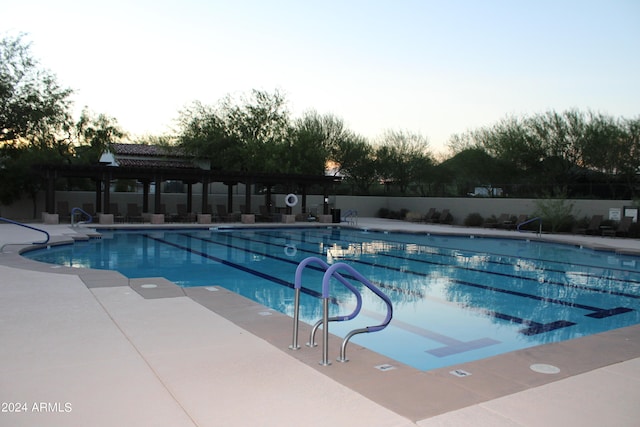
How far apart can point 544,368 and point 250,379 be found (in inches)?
104

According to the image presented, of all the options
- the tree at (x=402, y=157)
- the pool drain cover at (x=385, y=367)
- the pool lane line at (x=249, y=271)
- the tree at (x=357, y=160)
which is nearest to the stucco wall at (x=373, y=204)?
the tree at (x=402, y=157)

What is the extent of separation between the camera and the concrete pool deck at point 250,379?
3.27m

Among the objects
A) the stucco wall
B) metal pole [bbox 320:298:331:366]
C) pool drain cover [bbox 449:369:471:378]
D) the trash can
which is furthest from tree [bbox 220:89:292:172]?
pool drain cover [bbox 449:369:471:378]

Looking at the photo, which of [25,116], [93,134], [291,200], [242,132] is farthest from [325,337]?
[242,132]

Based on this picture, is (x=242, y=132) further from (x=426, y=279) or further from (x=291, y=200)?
(x=426, y=279)

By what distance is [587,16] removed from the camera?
13.9 metres

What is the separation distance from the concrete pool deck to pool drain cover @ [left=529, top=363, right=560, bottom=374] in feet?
0.23

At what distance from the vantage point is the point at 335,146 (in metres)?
38.9

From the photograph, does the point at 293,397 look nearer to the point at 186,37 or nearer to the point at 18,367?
the point at 18,367

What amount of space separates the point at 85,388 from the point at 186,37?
16.5 meters

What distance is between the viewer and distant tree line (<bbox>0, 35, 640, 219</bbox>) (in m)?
25.0

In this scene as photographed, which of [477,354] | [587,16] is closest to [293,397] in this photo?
[477,354]

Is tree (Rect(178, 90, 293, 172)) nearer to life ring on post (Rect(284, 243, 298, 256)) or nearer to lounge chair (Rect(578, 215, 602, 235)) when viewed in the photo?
life ring on post (Rect(284, 243, 298, 256))

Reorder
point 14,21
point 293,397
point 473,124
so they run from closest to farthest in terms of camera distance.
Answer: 1. point 293,397
2. point 14,21
3. point 473,124
